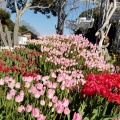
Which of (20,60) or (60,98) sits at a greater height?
(60,98)

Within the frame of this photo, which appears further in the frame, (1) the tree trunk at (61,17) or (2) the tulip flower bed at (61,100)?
(1) the tree trunk at (61,17)

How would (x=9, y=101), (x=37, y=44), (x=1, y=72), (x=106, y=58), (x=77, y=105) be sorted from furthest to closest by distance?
(x=37, y=44)
(x=106, y=58)
(x=1, y=72)
(x=77, y=105)
(x=9, y=101)

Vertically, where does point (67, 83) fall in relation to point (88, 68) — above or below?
above

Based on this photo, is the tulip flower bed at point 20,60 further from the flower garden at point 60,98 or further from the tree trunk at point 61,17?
the tree trunk at point 61,17

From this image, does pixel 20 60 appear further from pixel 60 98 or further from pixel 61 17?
pixel 61 17

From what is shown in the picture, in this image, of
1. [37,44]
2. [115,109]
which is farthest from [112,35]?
[115,109]

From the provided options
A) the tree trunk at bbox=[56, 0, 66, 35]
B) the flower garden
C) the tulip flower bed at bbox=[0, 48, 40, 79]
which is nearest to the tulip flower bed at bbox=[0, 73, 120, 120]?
the flower garden

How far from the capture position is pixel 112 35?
96.9ft

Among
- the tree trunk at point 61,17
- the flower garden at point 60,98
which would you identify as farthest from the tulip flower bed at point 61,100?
the tree trunk at point 61,17

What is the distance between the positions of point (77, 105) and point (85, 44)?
7200 mm

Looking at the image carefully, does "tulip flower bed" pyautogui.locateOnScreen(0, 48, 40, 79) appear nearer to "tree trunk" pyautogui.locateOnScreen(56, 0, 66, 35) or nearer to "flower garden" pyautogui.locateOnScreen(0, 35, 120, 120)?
"flower garden" pyautogui.locateOnScreen(0, 35, 120, 120)

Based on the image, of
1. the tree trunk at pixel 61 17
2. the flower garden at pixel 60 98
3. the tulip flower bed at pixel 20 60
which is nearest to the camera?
the flower garden at pixel 60 98

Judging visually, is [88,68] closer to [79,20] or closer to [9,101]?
[9,101]

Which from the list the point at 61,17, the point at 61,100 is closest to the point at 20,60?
the point at 61,100
